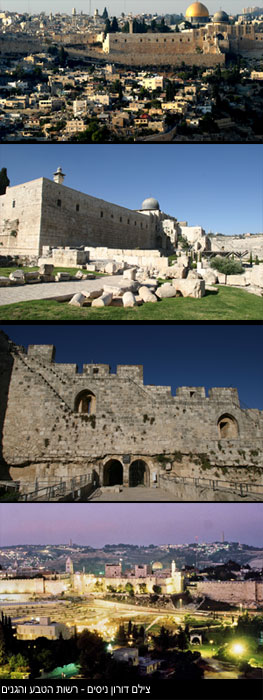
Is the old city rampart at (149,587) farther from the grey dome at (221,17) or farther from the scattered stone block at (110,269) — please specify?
the grey dome at (221,17)

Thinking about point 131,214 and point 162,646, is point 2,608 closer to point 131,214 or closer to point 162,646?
point 162,646

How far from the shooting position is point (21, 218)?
7590 millimetres

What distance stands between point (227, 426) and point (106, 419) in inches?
74.3

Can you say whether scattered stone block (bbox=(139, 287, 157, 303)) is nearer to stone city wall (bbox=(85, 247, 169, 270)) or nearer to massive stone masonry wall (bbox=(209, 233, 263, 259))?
stone city wall (bbox=(85, 247, 169, 270))

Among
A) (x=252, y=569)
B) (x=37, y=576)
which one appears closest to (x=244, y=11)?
(x=252, y=569)

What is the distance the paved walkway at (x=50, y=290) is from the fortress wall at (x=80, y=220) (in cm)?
219

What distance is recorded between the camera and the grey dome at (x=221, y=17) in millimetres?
6906

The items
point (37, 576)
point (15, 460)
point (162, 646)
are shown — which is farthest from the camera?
point (15, 460)

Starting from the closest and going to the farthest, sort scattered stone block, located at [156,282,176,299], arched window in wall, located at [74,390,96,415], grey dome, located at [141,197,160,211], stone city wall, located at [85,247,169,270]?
1. scattered stone block, located at [156,282,176,299]
2. arched window in wall, located at [74,390,96,415]
3. stone city wall, located at [85,247,169,270]
4. grey dome, located at [141,197,160,211]

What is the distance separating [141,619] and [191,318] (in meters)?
3.17

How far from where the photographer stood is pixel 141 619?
4402 millimetres

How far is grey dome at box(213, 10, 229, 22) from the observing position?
6906 mm

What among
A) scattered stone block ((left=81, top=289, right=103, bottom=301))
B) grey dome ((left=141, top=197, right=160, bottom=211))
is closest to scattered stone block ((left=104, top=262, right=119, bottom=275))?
scattered stone block ((left=81, top=289, right=103, bottom=301))

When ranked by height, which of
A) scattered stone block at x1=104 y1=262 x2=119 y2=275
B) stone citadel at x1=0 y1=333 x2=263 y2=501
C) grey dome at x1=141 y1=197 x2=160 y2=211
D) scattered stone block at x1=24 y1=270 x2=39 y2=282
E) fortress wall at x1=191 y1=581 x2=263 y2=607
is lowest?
fortress wall at x1=191 y1=581 x2=263 y2=607
